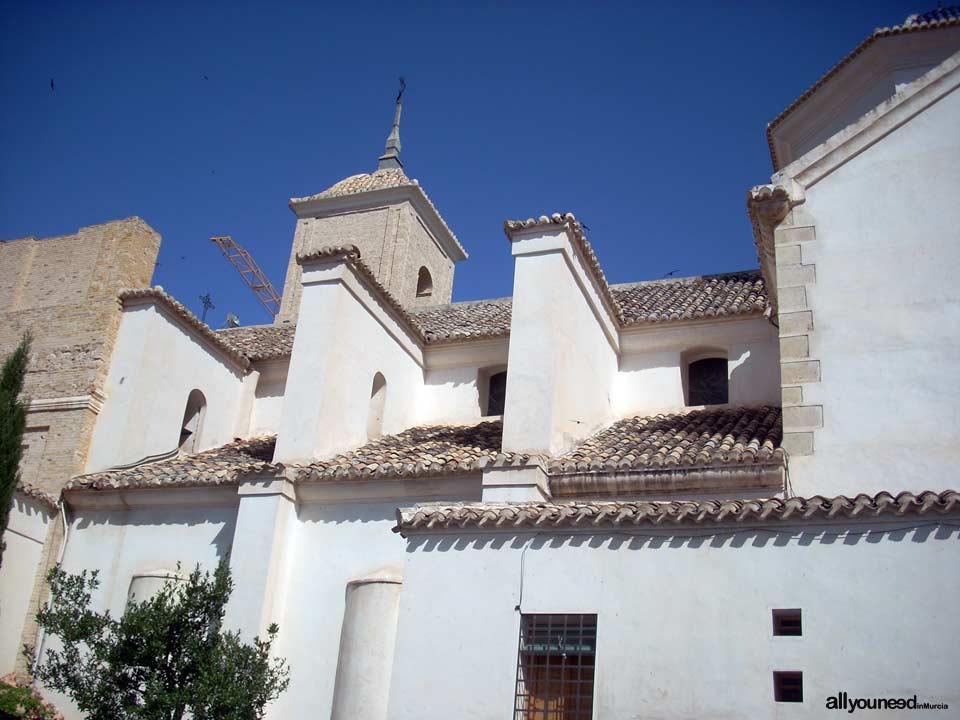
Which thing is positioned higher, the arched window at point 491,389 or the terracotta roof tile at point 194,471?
the arched window at point 491,389

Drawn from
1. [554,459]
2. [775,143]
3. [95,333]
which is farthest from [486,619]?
[775,143]

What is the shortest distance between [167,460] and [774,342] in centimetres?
995

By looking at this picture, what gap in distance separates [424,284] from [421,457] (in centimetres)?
1242

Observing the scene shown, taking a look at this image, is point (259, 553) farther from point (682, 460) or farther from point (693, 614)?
point (693, 614)

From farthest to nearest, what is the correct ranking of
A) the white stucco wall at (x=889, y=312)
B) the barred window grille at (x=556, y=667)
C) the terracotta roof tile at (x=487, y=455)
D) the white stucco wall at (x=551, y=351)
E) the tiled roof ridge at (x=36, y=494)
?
1. the tiled roof ridge at (x=36, y=494)
2. the white stucco wall at (x=551, y=351)
3. the terracotta roof tile at (x=487, y=455)
4. the white stucco wall at (x=889, y=312)
5. the barred window grille at (x=556, y=667)

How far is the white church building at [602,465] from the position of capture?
352 inches

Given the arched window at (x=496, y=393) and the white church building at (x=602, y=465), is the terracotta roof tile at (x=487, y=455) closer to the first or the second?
the white church building at (x=602, y=465)

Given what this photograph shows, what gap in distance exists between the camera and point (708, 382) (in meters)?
17.1

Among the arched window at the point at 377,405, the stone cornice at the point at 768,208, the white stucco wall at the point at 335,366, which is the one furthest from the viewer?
the arched window at the point at 377,405

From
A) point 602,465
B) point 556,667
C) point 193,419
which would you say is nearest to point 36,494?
point 193,419

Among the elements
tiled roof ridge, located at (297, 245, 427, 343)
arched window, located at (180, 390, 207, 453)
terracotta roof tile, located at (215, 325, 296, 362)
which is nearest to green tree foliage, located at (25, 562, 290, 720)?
tiled roof ridge, located at (297, 245, 427, 343)

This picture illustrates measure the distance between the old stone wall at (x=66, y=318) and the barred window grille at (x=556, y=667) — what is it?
10035 millimetres

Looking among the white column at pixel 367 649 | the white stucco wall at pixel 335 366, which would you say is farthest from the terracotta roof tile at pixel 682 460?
the white stucco wall at pixel 335 366

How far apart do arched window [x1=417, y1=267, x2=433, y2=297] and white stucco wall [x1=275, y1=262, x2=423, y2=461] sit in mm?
8984
